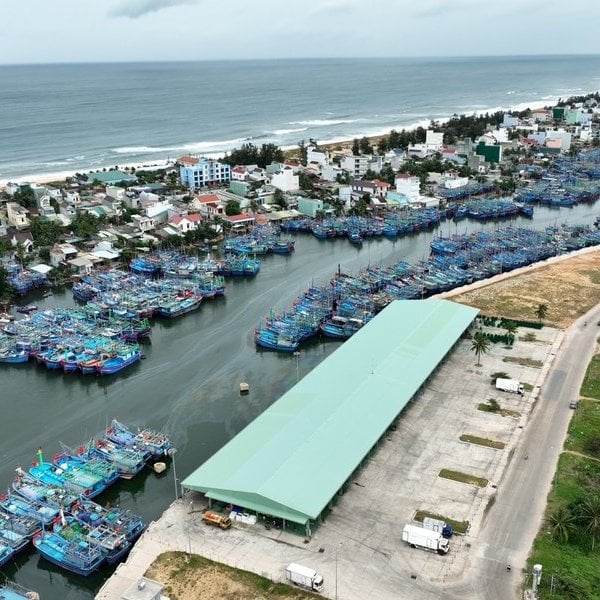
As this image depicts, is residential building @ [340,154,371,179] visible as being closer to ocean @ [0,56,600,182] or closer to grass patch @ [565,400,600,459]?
ocean @ [0,56,600,182]

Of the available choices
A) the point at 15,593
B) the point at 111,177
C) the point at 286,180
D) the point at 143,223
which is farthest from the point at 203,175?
the point at 15,593

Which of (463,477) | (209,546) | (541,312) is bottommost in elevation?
(209,546)

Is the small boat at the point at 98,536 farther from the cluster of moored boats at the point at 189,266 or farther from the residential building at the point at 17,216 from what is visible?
the residential building at the point at 17,216

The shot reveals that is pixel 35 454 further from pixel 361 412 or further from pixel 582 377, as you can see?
pixel 582 377

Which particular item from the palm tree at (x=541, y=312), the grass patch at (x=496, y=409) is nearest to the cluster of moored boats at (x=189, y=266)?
the palm tree at (x=541, y=312)

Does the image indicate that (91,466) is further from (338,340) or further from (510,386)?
(510,386)
